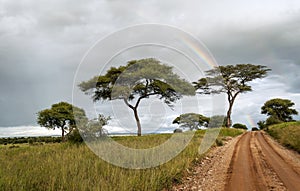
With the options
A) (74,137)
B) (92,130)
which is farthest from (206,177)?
(74,137)

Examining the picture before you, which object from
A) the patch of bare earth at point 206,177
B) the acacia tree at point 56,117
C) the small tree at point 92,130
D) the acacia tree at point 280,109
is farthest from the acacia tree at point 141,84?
the acacia tree at point 280,109

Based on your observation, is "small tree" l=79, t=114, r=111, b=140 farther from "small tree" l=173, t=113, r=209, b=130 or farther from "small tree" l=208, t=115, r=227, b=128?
"small tree" l=208, t=115, r=227, b=128

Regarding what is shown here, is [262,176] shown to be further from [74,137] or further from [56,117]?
[56,117]

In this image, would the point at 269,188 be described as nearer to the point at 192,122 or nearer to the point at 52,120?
the point at 192,122

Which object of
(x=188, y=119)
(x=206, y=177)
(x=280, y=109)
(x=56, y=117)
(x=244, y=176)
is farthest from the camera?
(x=280, y=109)

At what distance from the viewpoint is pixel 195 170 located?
9641 mm

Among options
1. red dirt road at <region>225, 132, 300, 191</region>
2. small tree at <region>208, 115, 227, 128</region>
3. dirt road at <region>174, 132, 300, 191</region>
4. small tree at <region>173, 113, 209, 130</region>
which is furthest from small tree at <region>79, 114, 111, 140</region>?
red dirt road at <region>225, 132, 300, 191</region>

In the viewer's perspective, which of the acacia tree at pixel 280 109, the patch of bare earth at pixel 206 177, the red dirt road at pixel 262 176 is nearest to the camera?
the red dirt road at pixel 262 176

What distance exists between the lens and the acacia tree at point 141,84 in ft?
63.2

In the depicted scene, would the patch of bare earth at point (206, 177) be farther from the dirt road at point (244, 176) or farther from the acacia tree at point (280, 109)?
the acacia tree at point (280, 109)

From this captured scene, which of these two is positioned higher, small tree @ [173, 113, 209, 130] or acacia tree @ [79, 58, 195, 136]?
acacia tree @ [79, 58, 195, 136]

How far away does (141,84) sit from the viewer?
23.5 m

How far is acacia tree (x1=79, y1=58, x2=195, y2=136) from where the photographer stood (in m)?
19.2

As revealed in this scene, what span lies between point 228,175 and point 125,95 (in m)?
12.4
